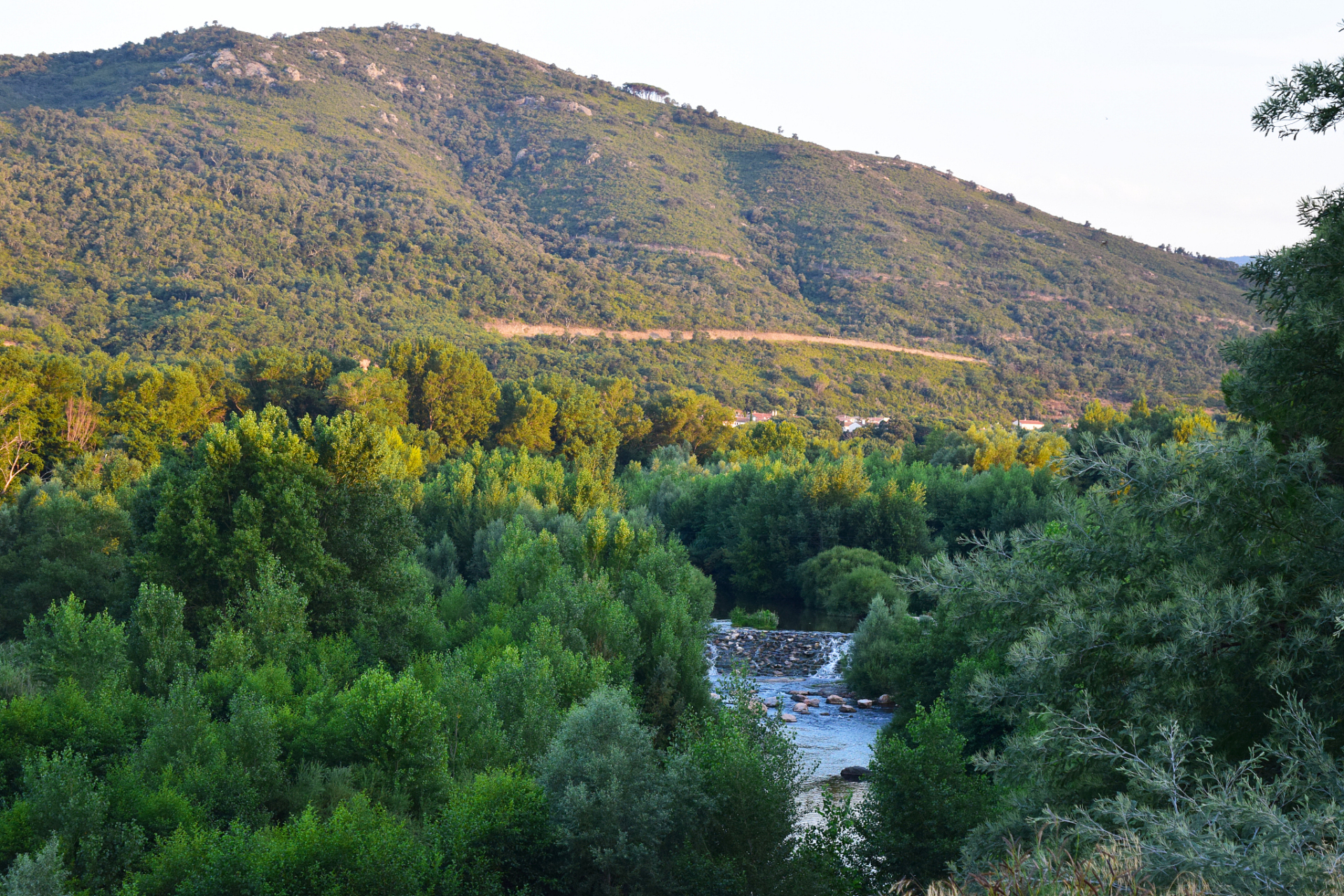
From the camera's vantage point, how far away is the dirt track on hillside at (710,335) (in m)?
112

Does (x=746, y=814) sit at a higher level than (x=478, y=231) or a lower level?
lower

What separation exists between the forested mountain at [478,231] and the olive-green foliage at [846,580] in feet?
153

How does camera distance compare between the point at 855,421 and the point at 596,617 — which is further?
the point at 855,421

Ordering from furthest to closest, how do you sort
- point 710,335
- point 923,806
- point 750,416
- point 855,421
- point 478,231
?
point 478,231, point 710,335, point 855,421, point 750,416, point 923,806

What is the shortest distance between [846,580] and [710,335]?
2937 inches

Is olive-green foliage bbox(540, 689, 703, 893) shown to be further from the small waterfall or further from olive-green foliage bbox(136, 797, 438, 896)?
the small waterfall

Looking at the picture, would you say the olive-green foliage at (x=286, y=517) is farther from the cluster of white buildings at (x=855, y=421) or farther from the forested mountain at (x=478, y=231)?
the cluster of white buildings at (x=855, y=421)

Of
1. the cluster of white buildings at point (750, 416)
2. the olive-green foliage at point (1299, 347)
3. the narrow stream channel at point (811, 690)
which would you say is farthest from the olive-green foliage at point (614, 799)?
the cluster of white buildings at point (750, 416)

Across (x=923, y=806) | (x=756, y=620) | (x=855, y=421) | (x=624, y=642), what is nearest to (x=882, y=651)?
(x=624, y=642)

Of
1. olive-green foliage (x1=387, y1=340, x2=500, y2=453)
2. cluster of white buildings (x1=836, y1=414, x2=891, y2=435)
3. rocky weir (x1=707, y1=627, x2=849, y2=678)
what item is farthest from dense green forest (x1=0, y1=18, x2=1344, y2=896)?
cluster of white buildings (x1=836, y1=414, x2=891, y2=435)

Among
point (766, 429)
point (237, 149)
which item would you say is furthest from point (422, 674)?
point (237, 149)

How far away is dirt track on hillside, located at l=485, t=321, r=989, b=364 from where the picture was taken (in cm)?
11250

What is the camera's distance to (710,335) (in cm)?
12138

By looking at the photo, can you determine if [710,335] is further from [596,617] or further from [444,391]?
[596,617]
